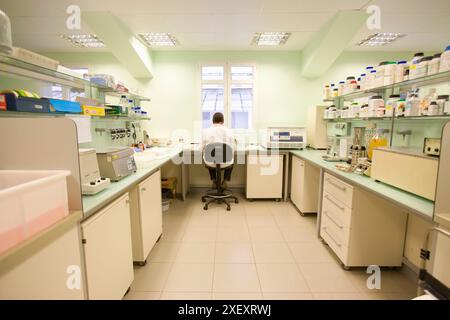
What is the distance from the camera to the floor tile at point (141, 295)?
1.66m

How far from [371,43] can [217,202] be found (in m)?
3.70

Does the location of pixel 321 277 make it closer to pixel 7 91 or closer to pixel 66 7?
pixel 7 91

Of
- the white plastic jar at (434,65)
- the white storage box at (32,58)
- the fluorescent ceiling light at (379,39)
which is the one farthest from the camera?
the fluorescent ceiling light at (379,39)

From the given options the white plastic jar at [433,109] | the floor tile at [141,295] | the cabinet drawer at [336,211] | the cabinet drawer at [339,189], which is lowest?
the floor tile at [141,295]

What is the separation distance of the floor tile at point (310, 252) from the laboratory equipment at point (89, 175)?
1806 mm

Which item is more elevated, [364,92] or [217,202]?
[364,92]

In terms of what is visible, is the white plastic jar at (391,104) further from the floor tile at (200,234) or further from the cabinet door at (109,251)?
the cabinet door at (109,251)

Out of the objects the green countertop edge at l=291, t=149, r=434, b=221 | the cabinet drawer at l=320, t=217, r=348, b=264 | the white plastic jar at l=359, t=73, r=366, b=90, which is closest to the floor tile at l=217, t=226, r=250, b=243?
the cabinet drawer at l=320, t=217, r=348, b=264

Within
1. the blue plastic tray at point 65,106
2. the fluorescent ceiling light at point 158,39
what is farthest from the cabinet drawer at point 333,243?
the fluorescent ceiling light at point 158,39

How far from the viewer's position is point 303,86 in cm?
423

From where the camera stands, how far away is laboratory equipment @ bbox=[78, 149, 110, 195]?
4.36ft

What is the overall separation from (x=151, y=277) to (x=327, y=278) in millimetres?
1468

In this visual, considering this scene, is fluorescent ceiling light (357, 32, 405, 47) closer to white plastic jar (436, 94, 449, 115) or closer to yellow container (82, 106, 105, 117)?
white plastic jar (436, 94, 449, 115)
